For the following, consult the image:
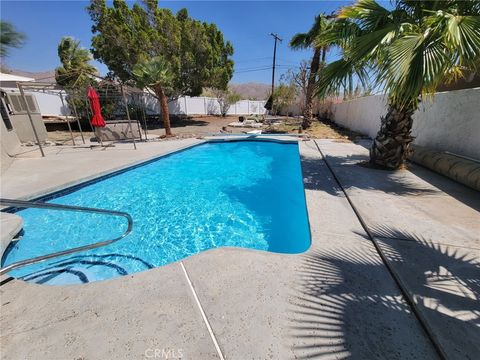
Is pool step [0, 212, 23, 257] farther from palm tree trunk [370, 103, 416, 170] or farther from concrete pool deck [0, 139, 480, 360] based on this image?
palm tree trunk [370, 103, 416, 170]

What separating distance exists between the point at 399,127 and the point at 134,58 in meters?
18.0

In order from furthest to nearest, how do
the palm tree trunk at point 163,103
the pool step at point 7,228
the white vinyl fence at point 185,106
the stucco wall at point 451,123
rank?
the white vinyl fence at point 185,106 → the palm tree trunk at point 163,103 → the stucco wall at point 451,123 → the pool step at point 7,228

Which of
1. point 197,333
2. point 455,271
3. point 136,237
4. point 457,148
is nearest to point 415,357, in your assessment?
point 455,271

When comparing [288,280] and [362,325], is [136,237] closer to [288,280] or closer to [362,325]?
[288,280]

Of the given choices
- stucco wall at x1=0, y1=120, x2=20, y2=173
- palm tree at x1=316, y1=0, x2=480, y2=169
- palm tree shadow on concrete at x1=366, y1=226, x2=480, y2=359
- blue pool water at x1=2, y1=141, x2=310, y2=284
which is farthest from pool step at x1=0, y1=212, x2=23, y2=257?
palm tree at x1=316, y1=0, x2=480, y2=169

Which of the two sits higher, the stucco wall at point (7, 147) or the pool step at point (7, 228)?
the stucco wall at point (7, 147)

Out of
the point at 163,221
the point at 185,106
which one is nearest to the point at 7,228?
the point at 163,221

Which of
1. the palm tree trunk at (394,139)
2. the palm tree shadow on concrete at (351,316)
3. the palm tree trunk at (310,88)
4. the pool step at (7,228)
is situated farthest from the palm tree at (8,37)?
the palm tree trunk at (310,88)

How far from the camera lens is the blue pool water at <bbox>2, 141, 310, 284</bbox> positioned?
11.7 feet

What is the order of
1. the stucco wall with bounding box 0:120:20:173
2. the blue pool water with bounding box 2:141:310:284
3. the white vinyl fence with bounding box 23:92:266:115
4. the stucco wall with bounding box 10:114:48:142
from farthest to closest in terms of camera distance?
the white vinyl fence with bounding box 23:92:266:115, the stucco wall with bounding box 10:114:48:142, the stucco wall with bounding box 0:120:20:173, the blue pool water with bounding box 2:141:310:284

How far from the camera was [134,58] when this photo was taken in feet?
54.6

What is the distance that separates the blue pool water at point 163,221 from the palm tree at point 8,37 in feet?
8.62

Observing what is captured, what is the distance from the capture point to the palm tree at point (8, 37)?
2.48m

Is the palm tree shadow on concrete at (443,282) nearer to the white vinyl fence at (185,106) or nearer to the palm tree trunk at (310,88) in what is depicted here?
the palm tree trunk at (310,88)
